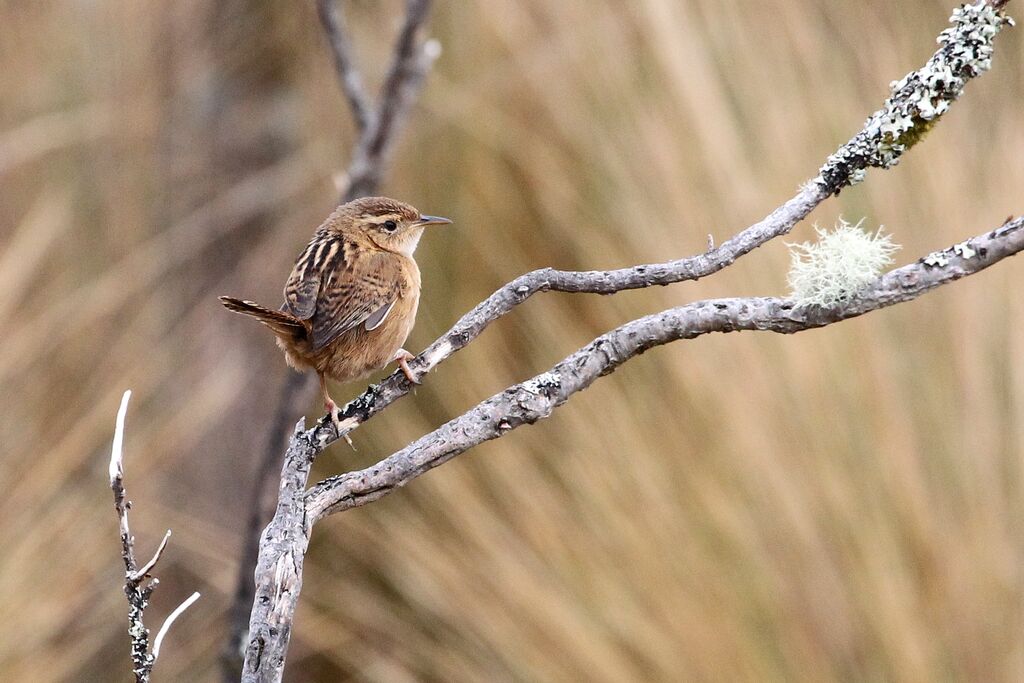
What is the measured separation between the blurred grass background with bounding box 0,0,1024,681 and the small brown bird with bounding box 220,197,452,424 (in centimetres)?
113

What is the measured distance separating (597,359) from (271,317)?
82 cm

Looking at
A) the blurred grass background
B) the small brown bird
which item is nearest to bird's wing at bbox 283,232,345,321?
the small brown bird

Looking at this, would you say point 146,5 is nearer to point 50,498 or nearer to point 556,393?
point 50,498

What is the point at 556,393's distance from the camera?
1.38 metres

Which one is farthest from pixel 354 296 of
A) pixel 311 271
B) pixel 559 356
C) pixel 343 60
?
pixel 559 356

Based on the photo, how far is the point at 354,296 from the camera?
2156 millimetres

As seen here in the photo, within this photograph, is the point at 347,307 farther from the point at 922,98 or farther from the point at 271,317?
the point at 922,98

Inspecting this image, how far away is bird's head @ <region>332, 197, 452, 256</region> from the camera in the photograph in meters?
2.46

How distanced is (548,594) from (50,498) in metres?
1.45

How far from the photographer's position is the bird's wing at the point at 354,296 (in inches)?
83.0

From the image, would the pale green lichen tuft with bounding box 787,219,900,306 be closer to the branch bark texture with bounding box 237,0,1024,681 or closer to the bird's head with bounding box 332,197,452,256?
the branch bark texture with bounding box 237,0,1024,681

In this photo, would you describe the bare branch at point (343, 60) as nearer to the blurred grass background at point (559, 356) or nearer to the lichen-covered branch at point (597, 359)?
the blurred grass background at point (559, 356)

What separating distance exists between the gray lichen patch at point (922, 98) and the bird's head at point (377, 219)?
1166mm

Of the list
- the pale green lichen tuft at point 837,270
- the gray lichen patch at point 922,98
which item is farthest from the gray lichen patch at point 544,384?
the gray lichen patch at point 922,98
